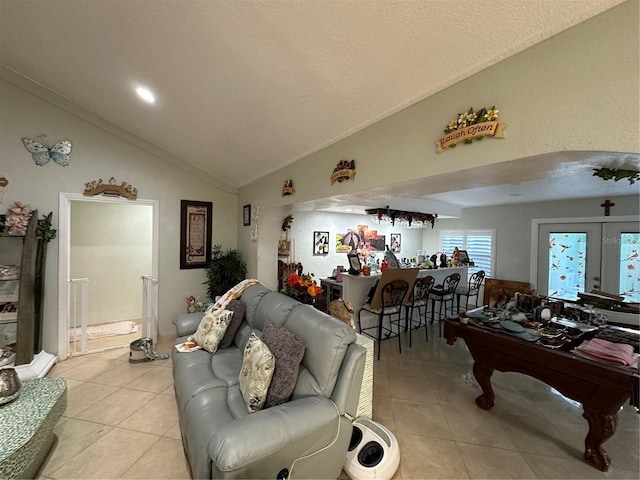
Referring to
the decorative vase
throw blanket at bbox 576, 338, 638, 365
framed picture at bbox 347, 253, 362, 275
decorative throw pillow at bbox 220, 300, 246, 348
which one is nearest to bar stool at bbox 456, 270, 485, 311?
framed picture at bbox 347, 253, 362, 275

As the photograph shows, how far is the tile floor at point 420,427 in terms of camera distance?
1.82 metres

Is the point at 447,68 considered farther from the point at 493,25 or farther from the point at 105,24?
the point at 105,24

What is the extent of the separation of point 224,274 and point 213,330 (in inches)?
71.7

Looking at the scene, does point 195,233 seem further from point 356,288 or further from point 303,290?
point 356,288

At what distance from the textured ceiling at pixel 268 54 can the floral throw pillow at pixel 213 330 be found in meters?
1.88

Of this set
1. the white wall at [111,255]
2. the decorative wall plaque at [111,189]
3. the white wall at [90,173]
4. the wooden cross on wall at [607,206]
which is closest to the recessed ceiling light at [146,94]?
the white wall at [90,173]

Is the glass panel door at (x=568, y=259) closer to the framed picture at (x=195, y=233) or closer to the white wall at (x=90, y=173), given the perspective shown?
the white wall at (x=90, y=173)

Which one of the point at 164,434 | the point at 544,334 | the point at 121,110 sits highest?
the point at 121,110

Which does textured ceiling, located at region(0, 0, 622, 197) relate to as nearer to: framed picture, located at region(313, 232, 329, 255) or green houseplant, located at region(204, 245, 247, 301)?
green houseplant, located at region(204, 245, 247, 301)

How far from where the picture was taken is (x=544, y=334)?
230 cm

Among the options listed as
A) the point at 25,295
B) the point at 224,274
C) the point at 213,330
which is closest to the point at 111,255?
the point at 25,295

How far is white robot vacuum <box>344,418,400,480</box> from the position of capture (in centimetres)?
163

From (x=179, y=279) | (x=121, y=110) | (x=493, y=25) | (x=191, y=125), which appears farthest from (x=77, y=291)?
(x=493, y=25)

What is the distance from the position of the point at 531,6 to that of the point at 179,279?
4715mm
